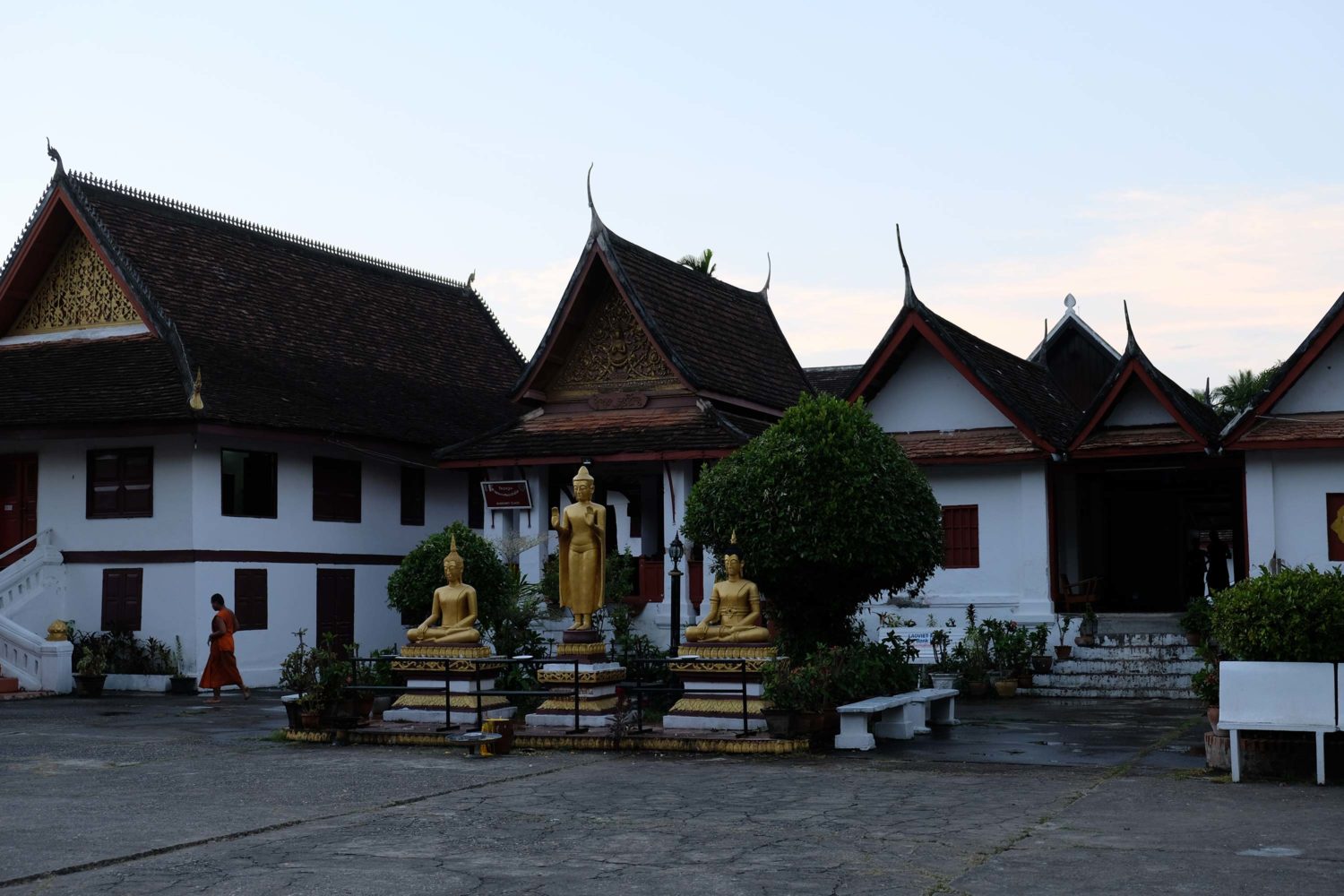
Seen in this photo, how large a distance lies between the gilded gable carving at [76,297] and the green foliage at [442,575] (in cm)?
795

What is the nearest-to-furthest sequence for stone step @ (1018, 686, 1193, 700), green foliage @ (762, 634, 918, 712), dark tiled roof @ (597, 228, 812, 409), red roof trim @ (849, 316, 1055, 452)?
1. green foliage @ (762, 634, 918, 712)
2. stone step @ (1018, 686, 1193, 700)
3. red roof trim @ (849, 316, 1055, 452)
4. dark tiled roof @ (597, 228, 812, 409)

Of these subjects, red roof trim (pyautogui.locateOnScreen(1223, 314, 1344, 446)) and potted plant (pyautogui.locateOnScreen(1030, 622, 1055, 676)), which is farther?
potted plant (pyautogui.locateOnScreen(1030, 622, 1055, 676))

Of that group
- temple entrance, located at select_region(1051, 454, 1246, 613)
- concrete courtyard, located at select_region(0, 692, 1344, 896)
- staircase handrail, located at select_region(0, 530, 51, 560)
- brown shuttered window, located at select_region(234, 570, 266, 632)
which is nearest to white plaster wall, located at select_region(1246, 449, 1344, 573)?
temple entrance, located at select_region(1051, 454, 1246, 613)

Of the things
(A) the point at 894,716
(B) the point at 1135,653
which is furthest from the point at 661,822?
(B) the point at 1135,653

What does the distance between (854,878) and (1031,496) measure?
17.0 metres

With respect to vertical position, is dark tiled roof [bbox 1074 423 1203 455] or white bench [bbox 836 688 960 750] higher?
dark tiled roof [bbox 1074 423 1203 455]

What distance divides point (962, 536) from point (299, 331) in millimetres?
13534

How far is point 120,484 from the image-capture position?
2542 centimetres

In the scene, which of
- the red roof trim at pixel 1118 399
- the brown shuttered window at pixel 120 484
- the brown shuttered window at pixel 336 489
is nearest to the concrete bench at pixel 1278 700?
the red roof trim at pixel 1118 399

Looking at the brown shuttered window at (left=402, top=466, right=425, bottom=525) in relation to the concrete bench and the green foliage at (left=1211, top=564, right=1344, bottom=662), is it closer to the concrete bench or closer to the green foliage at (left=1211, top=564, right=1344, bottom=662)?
the green foliage at (left=1211, top=564, right=1344, bottom=662)

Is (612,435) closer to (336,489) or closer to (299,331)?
(336,489)

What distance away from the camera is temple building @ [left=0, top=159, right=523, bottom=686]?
81.3ft

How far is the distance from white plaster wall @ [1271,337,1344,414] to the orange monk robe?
51.7 ft

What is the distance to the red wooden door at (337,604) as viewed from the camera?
89.4 ft
